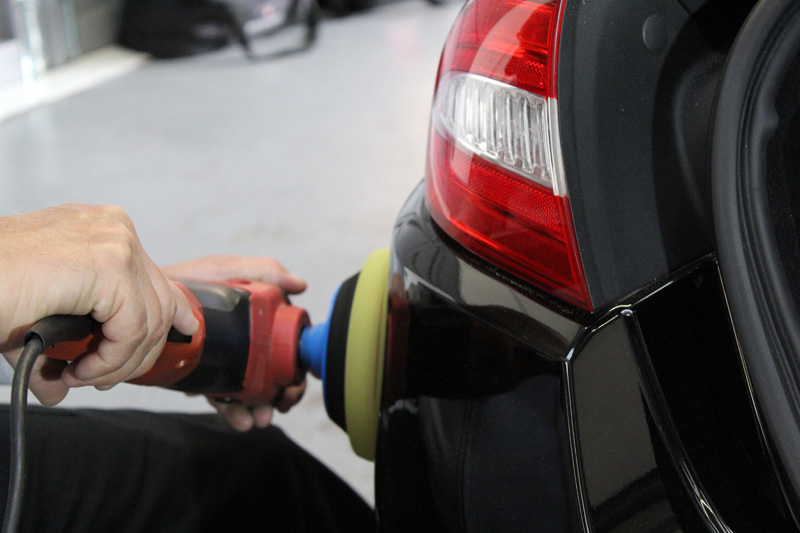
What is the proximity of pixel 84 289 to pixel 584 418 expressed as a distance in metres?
0.36

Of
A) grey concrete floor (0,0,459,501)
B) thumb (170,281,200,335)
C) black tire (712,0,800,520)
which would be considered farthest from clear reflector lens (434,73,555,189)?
grey concrete floor (0,0,459,501)

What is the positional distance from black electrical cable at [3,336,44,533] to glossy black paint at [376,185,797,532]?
11.7 inches

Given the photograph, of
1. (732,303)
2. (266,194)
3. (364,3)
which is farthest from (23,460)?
(364,3)

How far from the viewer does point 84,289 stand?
1.67ft

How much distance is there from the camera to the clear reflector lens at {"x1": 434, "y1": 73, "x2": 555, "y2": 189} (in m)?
0.58

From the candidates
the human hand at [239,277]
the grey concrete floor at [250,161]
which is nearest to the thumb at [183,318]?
the human hand at [239,277]

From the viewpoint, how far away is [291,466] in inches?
36.0

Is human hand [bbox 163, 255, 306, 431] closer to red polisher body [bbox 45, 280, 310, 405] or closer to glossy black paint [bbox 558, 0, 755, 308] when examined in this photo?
red polisher body [bbox 45, 280, 310, 405]

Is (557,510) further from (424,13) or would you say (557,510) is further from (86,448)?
(424,13)

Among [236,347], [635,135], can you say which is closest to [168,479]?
[236,347]

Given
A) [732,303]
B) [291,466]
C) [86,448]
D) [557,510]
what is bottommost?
[291,466]

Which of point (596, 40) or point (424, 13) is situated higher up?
point (596, 40)

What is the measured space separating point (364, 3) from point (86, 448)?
471cm

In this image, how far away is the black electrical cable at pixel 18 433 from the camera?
18.4 inches
